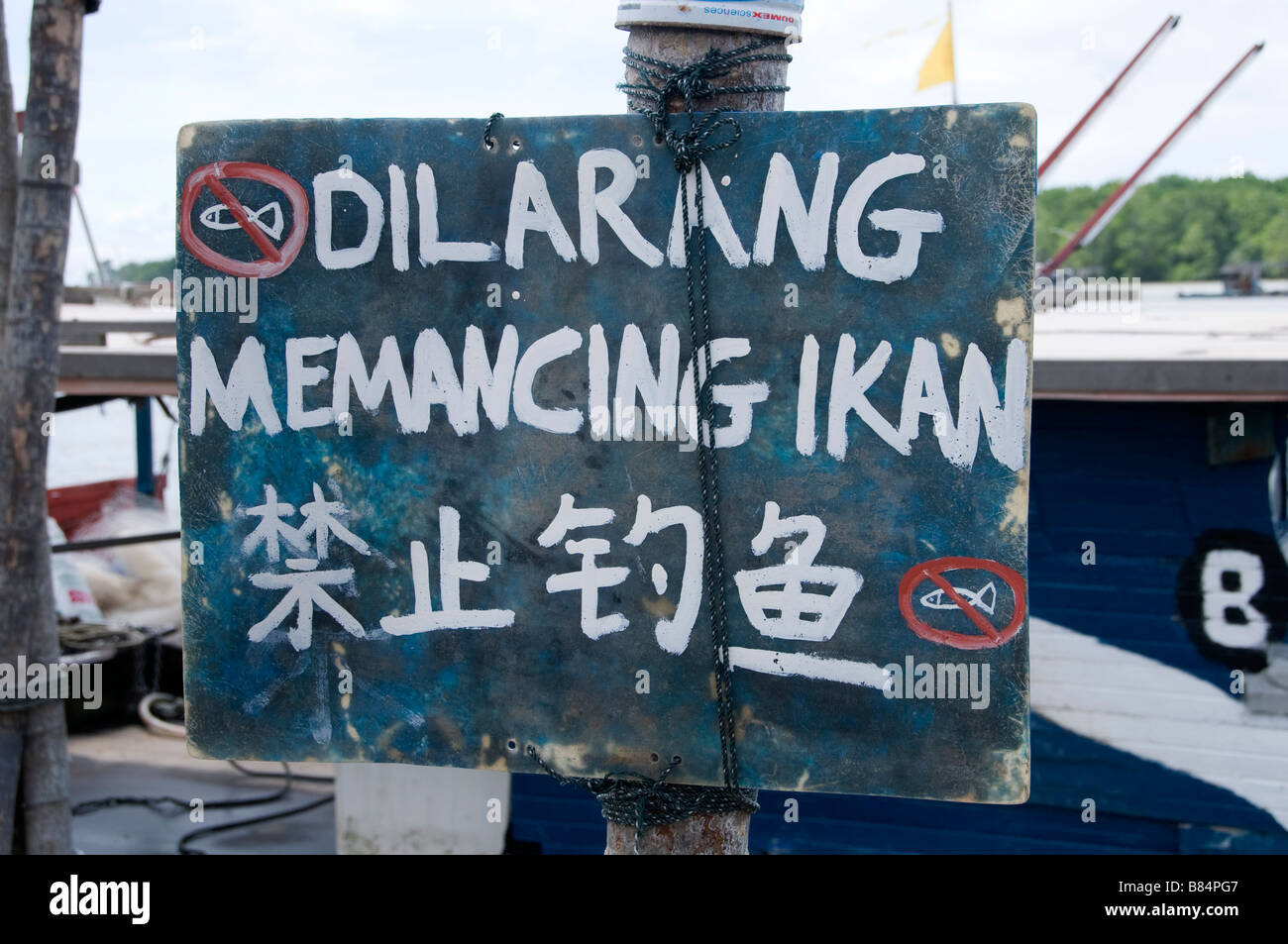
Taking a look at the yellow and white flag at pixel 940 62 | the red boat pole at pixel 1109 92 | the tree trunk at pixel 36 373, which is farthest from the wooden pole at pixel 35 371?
the red boat pole at pixel 1109 92

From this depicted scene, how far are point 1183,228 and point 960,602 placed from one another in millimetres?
85132

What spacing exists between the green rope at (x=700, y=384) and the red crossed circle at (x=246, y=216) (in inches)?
25.0

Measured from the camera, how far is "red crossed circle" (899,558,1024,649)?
1.86 meters

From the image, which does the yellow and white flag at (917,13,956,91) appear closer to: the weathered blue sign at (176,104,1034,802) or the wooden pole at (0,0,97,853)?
the wooden pole at (0,0,97,853)

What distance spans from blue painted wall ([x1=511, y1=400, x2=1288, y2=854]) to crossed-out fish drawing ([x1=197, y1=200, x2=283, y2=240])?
433 centimetres

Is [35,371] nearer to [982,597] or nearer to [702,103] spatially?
[702,103]

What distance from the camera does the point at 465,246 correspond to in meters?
2.00

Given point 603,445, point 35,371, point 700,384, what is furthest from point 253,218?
point 35,371

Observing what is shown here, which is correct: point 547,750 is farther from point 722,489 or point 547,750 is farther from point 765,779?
point 722,489

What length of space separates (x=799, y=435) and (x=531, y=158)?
2.20 ft

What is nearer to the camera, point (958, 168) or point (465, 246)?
point (958, 168)

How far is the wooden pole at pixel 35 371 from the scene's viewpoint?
4.53 meters

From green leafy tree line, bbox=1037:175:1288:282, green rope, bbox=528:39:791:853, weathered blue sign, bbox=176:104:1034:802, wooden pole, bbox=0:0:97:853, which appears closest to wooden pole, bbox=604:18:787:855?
green rope, bbox=528:39:791:853
